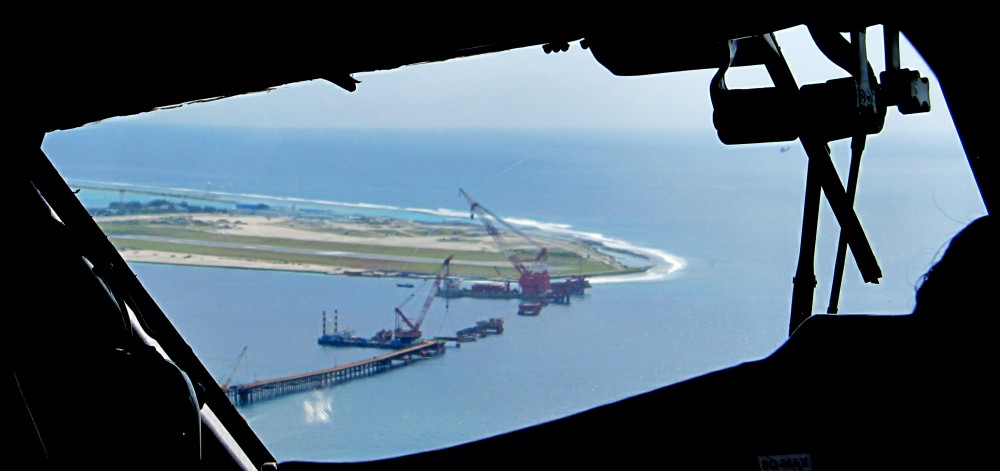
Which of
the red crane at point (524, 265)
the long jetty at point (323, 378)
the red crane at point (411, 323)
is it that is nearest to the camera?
the long jetty at point (323, 378)

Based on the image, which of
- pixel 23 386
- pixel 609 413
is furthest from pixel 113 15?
pixel 609 413

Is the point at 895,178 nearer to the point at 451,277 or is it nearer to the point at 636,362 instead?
the point at 636,362

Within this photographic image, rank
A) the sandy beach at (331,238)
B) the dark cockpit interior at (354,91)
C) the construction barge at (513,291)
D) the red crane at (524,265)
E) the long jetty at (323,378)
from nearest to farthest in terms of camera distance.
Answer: the dark cockpit interior at (354,91)
the long jetty at (323,378)
the construction barge at (513,291)
the sandy beach at (331,238)
the red crane at (524,265)

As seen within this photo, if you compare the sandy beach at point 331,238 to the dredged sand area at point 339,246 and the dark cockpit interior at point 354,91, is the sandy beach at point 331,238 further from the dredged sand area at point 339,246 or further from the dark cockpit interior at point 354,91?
the dark cockpit interior at point 354,91

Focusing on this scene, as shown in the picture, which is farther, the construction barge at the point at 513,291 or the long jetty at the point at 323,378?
the construction barge at the point at 513,291

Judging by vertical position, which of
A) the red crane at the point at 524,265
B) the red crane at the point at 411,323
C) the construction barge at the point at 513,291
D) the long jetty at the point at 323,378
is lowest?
the long jetty at the point at 323,378

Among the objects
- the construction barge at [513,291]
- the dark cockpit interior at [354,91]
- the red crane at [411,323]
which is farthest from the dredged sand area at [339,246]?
the dark cockpit interior at [354,91]

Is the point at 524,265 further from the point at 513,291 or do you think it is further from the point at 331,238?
the point at 331,238
